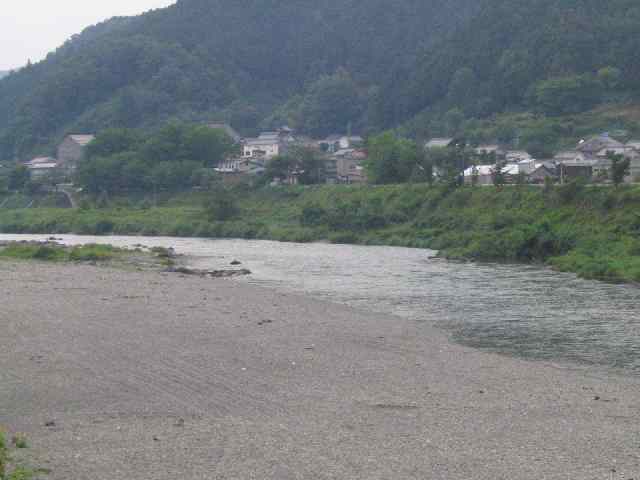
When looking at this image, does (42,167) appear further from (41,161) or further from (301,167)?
(301,167)

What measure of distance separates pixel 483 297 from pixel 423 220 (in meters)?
23.9

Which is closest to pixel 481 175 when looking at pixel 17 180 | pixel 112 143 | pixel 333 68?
pixel 112 143

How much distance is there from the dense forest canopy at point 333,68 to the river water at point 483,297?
2020 inches

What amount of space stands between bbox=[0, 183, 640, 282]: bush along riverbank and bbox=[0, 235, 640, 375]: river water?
A: 6.98 feet

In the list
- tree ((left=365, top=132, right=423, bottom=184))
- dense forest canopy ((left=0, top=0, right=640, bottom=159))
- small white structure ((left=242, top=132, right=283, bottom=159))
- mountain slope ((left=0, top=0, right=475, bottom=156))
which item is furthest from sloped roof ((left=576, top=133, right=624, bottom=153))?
mountain slope ((left=0, top=0, right=475, bottom=156))

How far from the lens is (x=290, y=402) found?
1252 centimetres

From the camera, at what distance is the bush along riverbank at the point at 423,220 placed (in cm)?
3422

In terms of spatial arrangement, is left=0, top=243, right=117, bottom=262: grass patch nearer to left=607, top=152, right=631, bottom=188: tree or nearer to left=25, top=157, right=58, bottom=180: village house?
left=607, top=152, right=631, bottom=188: tree

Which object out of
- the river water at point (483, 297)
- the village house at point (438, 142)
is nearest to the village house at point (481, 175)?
the river water at point (483, 297)

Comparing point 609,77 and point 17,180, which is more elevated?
point 609,77

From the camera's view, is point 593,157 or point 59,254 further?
point 593,157

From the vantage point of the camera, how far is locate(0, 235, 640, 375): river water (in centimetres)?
1758

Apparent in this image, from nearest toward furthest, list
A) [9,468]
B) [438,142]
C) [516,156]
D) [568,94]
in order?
1. [9,468]
2. [516,156]
3. [438,142]
4. [568,94]

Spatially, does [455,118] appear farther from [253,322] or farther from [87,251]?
[253,322]
